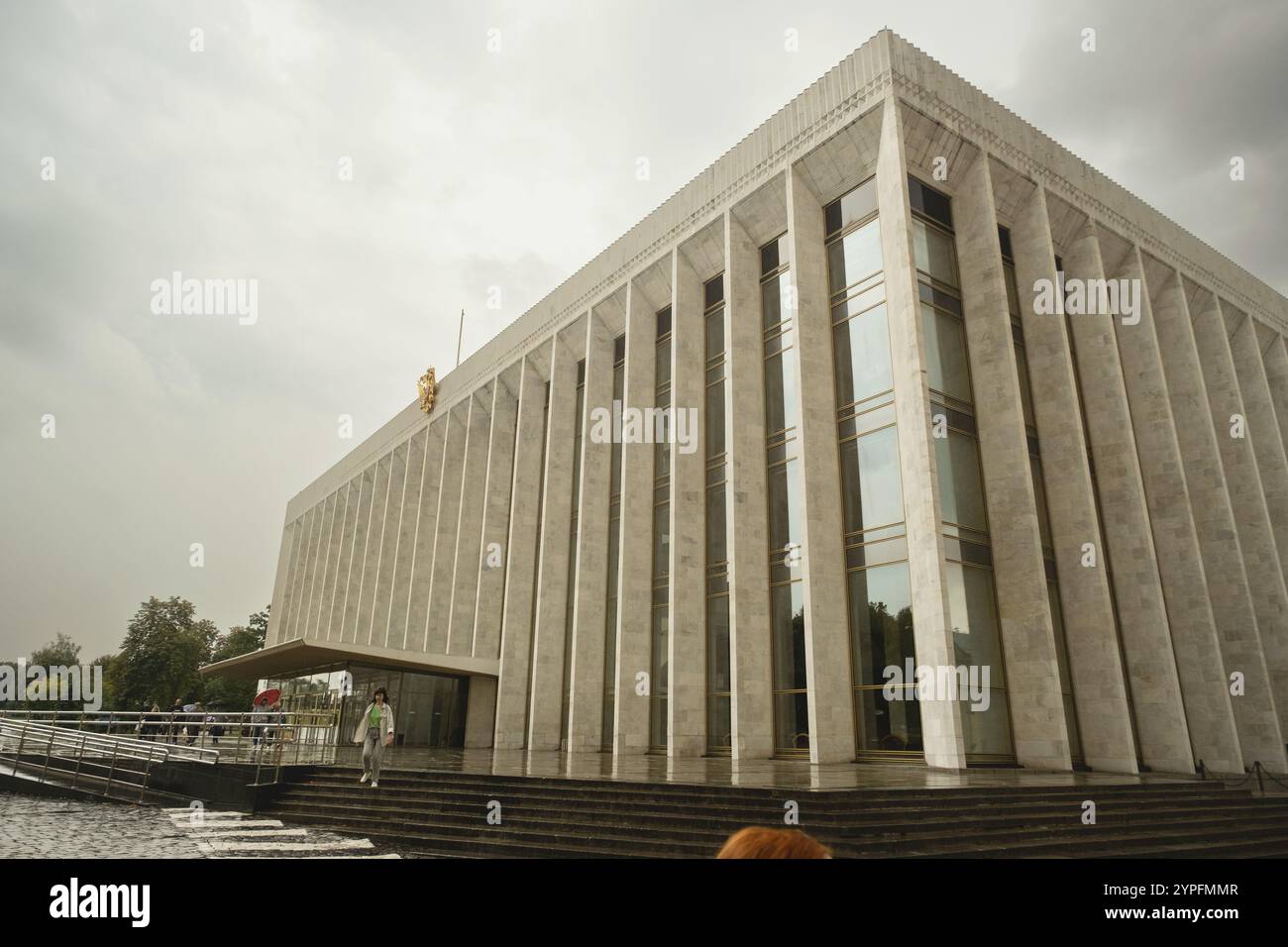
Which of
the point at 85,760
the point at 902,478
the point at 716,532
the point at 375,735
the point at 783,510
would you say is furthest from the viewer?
the point at 716,532

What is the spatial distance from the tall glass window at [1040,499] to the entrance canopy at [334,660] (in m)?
18.8

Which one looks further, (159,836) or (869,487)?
(869,487)

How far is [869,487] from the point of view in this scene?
18.8 meters

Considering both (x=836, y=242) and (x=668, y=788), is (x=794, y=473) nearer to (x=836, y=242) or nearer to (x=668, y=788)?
(x=836, y=242)

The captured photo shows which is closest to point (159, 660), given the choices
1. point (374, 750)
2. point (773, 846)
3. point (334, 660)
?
point (334, 660)

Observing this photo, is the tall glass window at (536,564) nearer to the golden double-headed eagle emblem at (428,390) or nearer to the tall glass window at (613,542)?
the tall glass window at (613,542)

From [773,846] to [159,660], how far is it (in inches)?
2575

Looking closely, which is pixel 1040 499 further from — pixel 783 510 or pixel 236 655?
pixel 236 655

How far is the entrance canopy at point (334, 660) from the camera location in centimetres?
2447

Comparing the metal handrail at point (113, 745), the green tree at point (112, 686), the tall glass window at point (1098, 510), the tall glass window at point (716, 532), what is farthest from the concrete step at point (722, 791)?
the green tree at point (112, 686)

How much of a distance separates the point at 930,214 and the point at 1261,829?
1569 centimetres
